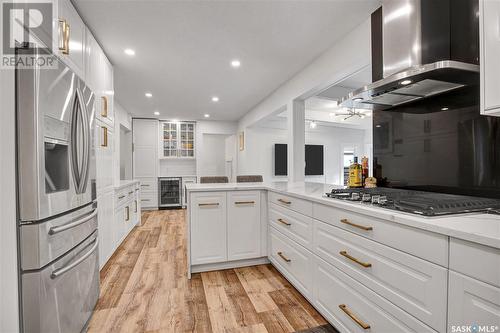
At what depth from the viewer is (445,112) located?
1.53 m

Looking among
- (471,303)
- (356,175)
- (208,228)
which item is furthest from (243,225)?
(471,303)

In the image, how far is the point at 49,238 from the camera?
3.83ft

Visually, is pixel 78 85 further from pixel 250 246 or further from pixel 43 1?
pixel 250 246

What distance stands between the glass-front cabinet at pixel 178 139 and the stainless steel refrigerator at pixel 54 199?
5.27 metres

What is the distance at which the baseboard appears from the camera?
249 cm

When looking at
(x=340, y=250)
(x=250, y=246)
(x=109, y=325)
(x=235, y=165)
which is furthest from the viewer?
(x=235, y=165)

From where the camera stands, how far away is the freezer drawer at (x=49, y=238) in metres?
1.09

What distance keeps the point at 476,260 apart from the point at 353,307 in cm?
77

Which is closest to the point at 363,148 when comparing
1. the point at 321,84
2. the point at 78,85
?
the point at 321,84

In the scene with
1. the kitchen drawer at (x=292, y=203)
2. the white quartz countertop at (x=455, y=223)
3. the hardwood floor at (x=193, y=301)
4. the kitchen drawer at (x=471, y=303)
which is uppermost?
the white quartz countertop at (x=455, y=223)

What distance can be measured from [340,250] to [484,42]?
4.12 feet

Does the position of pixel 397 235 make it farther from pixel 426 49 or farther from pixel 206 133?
pixel 206 133

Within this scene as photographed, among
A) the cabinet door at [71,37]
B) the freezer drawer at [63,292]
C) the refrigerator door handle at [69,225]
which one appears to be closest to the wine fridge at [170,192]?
the cabinet door at [71,37]

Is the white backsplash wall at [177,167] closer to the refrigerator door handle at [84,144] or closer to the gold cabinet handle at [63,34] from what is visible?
the gold cabinet handle at [63,34]
